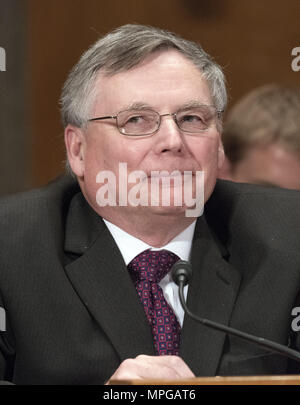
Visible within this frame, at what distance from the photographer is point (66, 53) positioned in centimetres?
387

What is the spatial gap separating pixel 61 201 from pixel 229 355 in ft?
2.13

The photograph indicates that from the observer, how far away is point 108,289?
2.20 metres

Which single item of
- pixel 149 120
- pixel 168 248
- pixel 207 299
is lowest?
pixel 207 299

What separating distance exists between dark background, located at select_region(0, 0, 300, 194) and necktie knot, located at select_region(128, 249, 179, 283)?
5.02ft

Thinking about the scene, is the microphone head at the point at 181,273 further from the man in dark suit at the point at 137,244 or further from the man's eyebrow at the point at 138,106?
the man's eyebrow at the point at 138,106

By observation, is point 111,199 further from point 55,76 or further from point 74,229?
point 55,76

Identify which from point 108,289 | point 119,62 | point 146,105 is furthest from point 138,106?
point 108,289

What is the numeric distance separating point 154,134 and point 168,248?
12.7 inches

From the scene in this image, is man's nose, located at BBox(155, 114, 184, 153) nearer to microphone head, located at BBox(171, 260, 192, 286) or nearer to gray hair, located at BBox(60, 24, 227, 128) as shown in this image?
gray hair, located at BBox(60, 24, 227, 128)

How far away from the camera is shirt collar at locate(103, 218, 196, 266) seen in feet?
7.61

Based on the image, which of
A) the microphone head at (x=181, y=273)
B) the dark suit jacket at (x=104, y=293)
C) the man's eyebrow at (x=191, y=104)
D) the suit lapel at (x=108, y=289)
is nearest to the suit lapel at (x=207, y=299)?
the dark suit jacket at (x=104, y=293)

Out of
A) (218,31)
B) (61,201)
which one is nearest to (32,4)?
(218,31)

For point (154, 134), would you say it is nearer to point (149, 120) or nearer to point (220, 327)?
point (149, 120)

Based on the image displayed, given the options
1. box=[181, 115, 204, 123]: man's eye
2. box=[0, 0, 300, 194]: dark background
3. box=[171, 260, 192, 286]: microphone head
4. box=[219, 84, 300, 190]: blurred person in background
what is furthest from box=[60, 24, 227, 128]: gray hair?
box=[0, 0, 300, 194]: dark background
